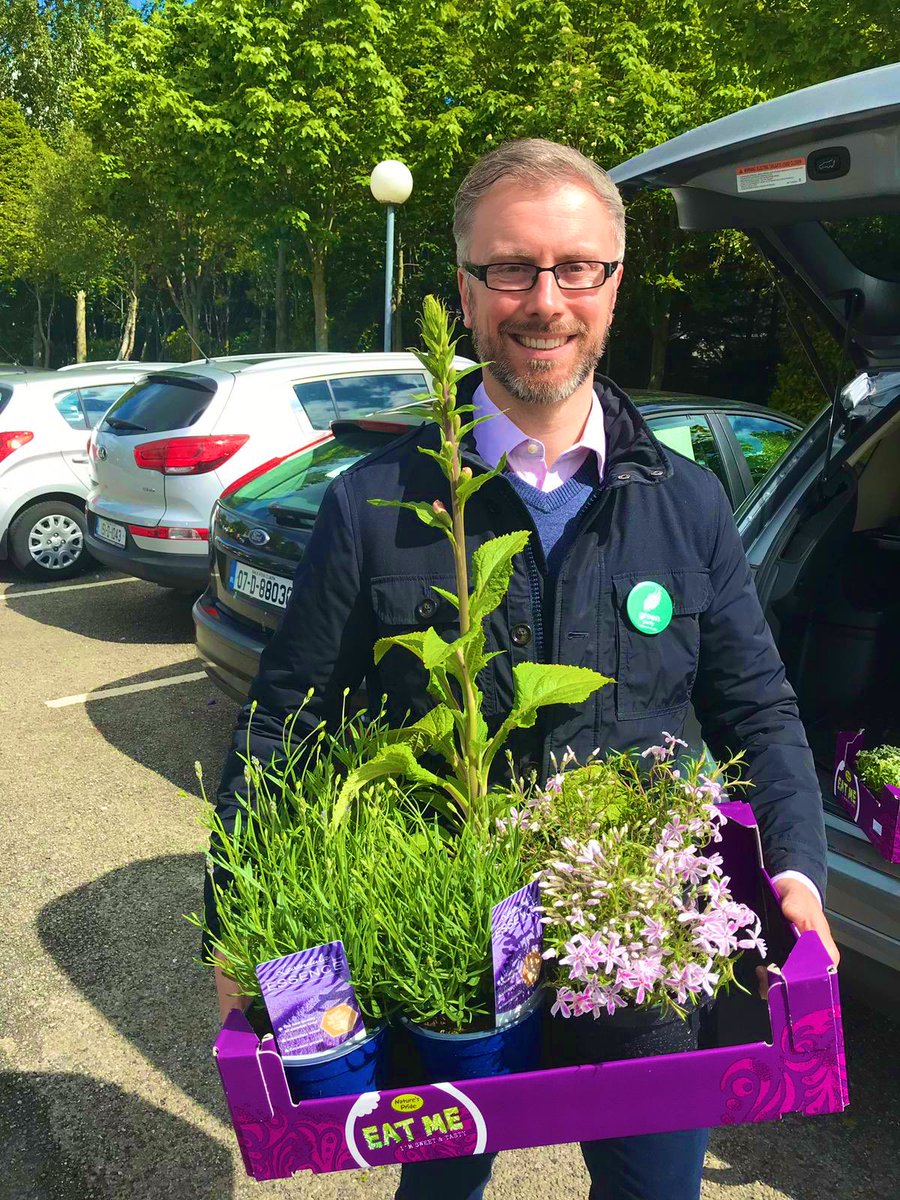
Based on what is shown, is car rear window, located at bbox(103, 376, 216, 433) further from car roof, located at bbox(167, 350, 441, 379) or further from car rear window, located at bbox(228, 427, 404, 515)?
car rear window, located at bbox(228, 427, 404, 515)

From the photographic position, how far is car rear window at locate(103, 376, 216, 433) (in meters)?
6.57

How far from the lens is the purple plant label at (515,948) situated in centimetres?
102

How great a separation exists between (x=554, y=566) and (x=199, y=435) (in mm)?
5276

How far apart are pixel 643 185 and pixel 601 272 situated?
144cm

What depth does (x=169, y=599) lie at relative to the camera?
26.1 feet

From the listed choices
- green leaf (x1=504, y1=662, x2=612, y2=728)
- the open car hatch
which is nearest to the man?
green leaf (x1=504, y1=662, x2=612, y2=728)

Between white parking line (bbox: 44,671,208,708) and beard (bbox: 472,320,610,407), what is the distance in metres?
4.60

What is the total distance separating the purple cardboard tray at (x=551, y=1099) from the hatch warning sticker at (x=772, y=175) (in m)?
2.03

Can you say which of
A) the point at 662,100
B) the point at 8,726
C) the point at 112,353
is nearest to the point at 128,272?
the point at 112,353

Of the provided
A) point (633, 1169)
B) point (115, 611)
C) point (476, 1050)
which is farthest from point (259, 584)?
point (115, 611)

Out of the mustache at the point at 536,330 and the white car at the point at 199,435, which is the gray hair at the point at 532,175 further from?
the white car at the point at 199,435

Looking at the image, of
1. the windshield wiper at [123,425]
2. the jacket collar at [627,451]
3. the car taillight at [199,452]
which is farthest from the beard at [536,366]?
the windshield wiper at [123,425]

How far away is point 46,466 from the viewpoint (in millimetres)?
8438

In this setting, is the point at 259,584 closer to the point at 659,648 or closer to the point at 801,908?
the point at 659,648
